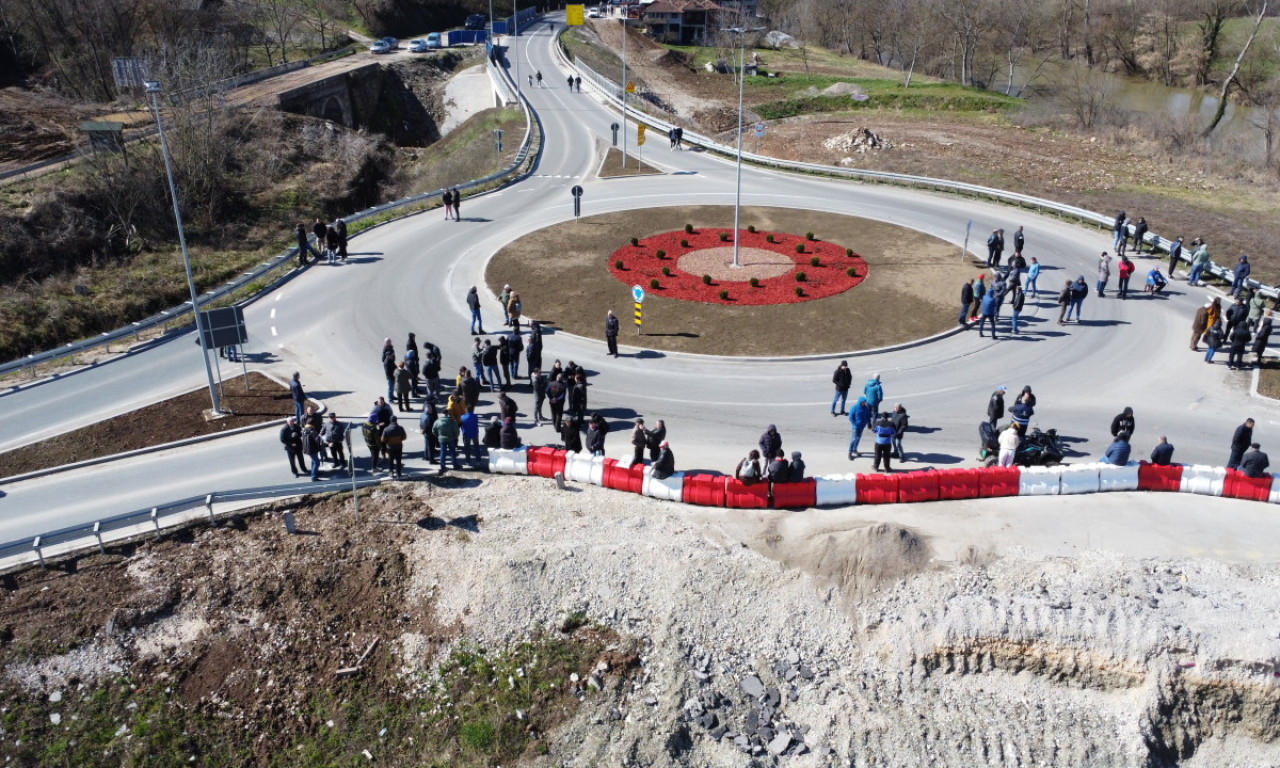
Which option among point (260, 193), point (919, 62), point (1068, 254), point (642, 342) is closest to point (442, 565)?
point (642, 342)

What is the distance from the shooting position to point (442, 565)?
51.7 feet

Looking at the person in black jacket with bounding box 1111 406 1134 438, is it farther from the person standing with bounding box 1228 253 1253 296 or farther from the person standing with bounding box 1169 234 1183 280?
the person standing with bounding box 1169 234 1183 280

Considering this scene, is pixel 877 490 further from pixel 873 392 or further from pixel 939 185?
pixel 939 185

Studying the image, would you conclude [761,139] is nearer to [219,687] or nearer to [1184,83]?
[1184,83]

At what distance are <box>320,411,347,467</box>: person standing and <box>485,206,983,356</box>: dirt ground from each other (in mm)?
9697

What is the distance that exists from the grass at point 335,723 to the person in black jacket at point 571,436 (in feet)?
18.0

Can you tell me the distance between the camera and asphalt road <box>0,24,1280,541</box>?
→ 1916 cm

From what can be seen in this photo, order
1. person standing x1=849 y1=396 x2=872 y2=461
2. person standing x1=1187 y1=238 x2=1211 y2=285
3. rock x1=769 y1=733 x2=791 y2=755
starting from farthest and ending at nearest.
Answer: person standing x1=1187 y1=238 x2=1211 y2=285 < person standing x1=849 y1=396 x2=872 y2=461 < rock x1=769 y1=733 x2=791 y2=755

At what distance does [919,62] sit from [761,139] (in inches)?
1734

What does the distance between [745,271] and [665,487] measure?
15.7 m

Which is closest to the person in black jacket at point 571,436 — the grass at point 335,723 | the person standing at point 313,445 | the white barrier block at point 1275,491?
the person standing at point 313,445

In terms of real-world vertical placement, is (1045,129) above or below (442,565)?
above

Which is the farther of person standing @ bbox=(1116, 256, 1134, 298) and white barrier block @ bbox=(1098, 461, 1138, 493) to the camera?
person standing @ bbox=(1116, 256, 1134, 298)

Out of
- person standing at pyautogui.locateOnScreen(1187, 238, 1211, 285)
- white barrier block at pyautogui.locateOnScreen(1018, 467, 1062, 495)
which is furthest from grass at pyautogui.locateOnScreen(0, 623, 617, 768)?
person standing at pyautogui.locateOnScreen(1187, 238, 1211, 285)
